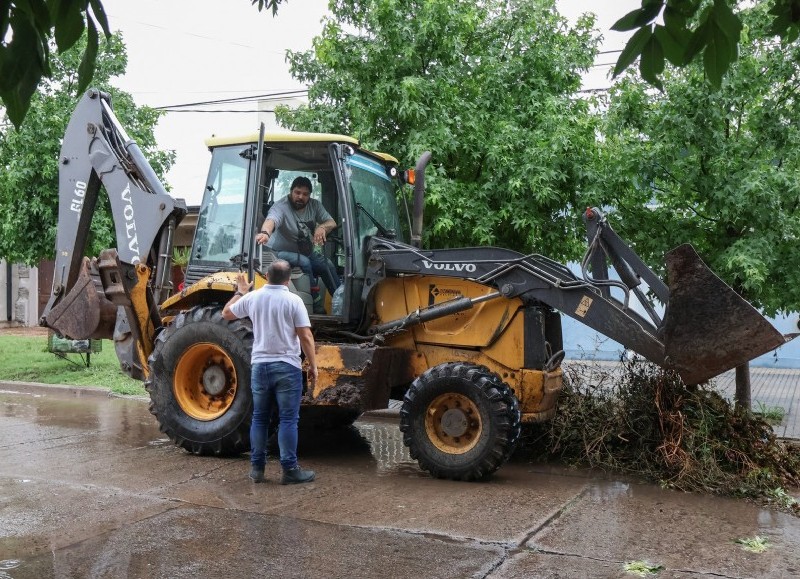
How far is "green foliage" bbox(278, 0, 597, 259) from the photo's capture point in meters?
10.3

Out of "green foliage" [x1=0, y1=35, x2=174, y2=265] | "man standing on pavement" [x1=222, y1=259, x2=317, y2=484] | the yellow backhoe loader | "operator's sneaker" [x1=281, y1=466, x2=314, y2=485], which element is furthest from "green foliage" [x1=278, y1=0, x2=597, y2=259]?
"green foliage" [x1=0, y1=35, x2=174, y2=265]

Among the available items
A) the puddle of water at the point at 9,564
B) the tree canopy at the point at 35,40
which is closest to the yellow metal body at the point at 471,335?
the puddle of water at the point at 9,564

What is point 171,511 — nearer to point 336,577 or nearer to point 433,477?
point 336,577

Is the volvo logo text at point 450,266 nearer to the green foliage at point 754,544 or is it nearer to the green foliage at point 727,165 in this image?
A: the green foliage at point 727,165

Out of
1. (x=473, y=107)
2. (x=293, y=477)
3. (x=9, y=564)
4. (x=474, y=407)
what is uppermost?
(x=473, y=107)

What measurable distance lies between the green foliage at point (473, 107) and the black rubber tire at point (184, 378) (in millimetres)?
3189

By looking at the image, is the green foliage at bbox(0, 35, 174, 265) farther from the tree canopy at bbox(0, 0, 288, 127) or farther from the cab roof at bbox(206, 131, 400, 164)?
the tree canopy at bbox(0, 0, 288, 127)

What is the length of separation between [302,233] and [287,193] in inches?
18.3

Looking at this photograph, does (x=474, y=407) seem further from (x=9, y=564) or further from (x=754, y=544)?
(x=9, y=564)

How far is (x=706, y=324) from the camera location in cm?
691

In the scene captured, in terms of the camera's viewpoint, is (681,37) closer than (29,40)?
No

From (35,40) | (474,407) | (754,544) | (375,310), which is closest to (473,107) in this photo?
(375,310)

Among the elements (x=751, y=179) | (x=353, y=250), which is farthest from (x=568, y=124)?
(x=353, y=250)

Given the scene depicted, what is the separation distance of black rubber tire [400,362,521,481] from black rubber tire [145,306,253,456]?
5.21ft
